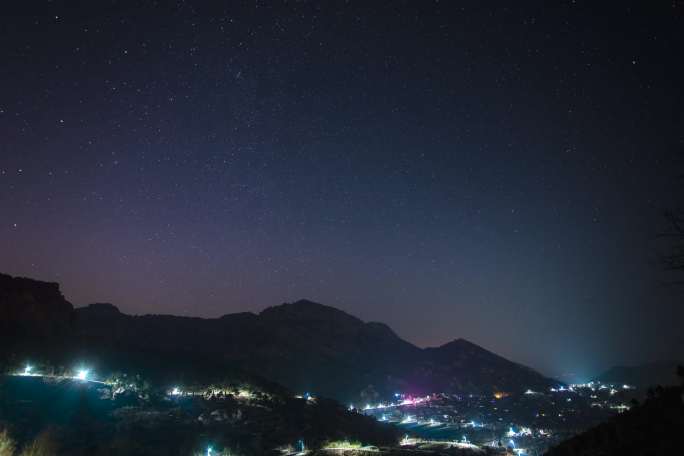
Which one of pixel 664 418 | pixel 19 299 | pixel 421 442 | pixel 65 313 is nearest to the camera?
pixel 664 418

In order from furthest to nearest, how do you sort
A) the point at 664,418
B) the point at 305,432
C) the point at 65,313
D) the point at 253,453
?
the point at 65,313 < the point at 305,432 < the point at 253,453 < the point at 664,418

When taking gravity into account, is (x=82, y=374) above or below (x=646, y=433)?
below

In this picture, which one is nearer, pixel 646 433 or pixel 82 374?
pixel 646 433

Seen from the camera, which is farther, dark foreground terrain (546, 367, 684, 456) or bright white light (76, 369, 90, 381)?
bright white light (76, 369, 90, 381)

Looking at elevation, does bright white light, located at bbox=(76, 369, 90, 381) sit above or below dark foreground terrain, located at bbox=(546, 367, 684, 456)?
below

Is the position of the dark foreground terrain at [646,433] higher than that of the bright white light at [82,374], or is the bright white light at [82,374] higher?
the dark foreground terrain at [646,433]

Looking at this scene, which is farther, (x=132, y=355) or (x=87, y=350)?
(x=132, y=355)

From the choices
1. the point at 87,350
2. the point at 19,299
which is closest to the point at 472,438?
the point at 87,350

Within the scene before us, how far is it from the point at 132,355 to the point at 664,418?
124196mm

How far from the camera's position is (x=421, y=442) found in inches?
3735

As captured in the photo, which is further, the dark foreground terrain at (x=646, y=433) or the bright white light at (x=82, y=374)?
the bright white light at (x=82, y=374)

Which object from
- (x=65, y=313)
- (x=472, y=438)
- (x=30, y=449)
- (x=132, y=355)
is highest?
(x=65, y=313)

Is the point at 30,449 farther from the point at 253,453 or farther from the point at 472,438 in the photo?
the point at 472,438

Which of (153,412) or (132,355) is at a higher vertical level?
(132,355)
